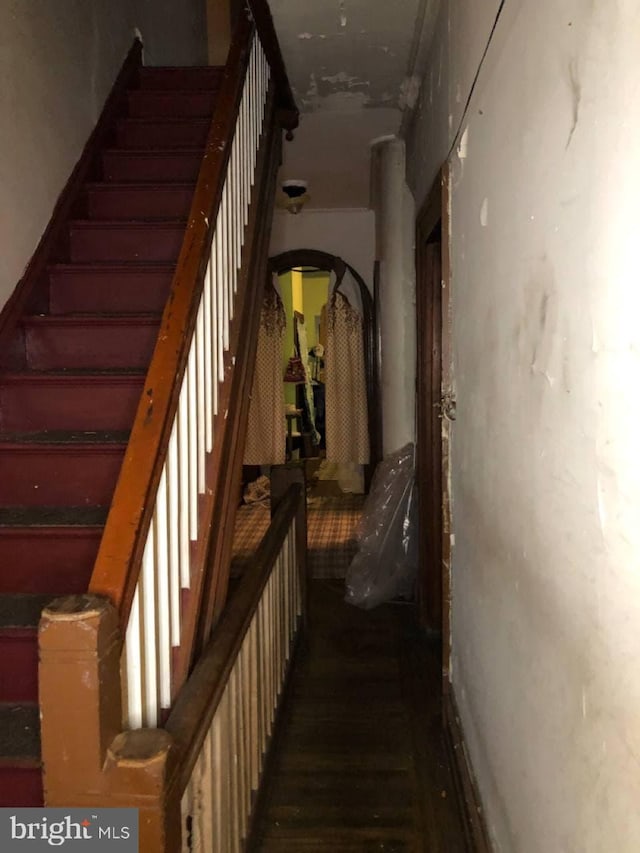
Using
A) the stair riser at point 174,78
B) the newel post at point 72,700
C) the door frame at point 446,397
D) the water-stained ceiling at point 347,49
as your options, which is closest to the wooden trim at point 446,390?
the door frame at point 446,397

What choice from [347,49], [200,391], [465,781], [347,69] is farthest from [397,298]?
[465,781]

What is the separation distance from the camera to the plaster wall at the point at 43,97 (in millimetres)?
2145

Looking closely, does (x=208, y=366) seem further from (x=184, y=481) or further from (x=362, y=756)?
(x=362, y=756)

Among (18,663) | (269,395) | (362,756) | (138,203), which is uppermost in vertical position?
(138,203)

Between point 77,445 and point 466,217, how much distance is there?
1.38 meters

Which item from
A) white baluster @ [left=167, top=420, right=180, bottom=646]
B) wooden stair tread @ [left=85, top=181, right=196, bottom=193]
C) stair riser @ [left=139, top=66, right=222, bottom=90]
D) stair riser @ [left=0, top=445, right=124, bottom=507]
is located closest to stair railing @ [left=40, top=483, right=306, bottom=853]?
white baluster @ [left=167, top=420, right=180, bottom=646]

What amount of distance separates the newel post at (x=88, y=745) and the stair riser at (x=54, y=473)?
971 millimetres

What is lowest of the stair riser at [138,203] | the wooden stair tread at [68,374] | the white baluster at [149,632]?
the white baluster at [149,632]

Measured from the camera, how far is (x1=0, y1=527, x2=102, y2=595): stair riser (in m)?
1.65

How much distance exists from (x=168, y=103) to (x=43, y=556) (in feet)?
8.28

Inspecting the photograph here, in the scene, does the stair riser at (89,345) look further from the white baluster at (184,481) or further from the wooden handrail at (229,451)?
the white baluster at (184,481)

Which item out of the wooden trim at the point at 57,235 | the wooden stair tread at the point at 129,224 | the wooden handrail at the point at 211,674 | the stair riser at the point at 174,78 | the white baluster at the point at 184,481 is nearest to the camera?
the wooden handrail at the point at 211,674

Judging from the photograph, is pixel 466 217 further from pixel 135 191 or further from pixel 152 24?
pixel 152 24

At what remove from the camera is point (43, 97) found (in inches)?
93.2
